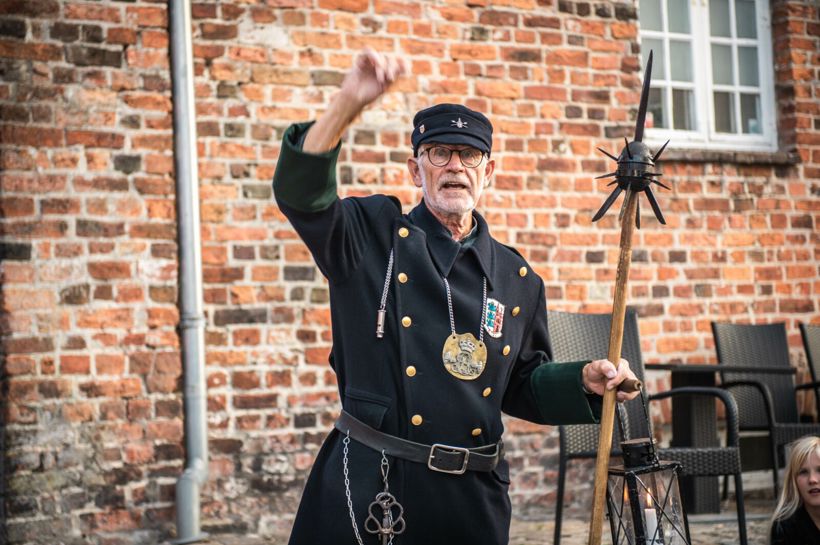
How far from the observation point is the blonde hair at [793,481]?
4020 mm

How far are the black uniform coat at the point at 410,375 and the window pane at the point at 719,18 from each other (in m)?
4.52

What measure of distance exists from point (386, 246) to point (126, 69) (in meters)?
2.81

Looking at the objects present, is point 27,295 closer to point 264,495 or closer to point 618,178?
point 264,495

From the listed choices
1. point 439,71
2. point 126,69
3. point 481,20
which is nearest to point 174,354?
point 126,69

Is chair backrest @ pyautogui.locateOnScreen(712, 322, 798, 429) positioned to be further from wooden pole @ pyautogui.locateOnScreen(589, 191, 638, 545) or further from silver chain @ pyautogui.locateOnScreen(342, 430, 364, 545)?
silver chain @ pyautogui.locateOnScreen(342, 430, 364, 545)

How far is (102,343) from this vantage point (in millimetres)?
4941

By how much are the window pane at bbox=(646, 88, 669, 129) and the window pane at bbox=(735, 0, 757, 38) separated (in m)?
0.75

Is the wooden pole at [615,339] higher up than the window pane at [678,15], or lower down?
lower down

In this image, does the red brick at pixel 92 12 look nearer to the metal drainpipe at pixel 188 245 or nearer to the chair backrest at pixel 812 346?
the metal drainpipe at pixel 188 245

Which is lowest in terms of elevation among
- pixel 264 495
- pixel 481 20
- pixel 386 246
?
pixel 264 495

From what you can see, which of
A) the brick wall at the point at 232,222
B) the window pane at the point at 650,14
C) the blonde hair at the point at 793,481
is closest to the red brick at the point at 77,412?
the brick wall at the point at 232,222

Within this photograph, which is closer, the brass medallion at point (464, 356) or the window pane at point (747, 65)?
the brass medallion at point (464, 356)

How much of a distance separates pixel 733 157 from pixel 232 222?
305 cm

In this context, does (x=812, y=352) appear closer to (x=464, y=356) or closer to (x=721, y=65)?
(x=721, y=65)
